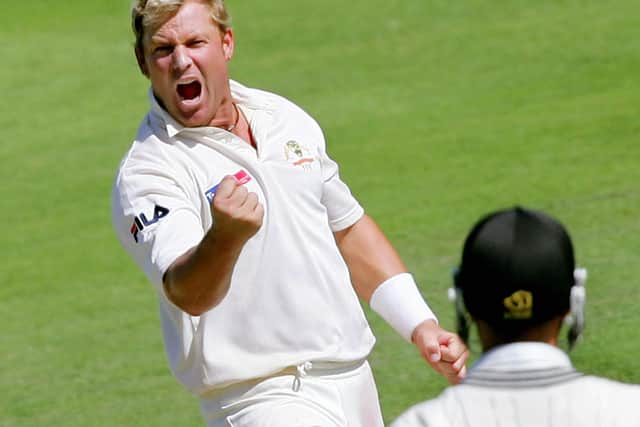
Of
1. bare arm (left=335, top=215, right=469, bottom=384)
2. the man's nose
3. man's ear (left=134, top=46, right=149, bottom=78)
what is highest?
the man's nose

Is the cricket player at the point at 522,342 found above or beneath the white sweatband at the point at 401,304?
above

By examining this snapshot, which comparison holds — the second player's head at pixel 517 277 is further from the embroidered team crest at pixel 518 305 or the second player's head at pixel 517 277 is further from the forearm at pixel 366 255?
the forearm at pixel 366 255

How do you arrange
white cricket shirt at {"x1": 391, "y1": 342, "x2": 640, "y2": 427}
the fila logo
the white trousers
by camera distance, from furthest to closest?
the white trousers < the fila logo < white cricket shirt at {"x1": 391, "y1": 342, "x2": 640, "y2": 427}

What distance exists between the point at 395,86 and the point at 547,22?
2.01 meters

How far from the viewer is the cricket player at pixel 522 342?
9.67ft

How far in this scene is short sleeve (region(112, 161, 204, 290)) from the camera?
455cm

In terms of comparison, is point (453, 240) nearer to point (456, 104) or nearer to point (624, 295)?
point (624, 295)

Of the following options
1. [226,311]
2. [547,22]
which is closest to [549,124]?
[547,22]

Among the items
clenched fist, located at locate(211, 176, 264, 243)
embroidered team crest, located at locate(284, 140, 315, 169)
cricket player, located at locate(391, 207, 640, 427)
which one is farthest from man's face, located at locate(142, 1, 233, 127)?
cricket player, located at locate(391, 207, 640, 427)

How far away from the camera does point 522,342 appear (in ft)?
9.92

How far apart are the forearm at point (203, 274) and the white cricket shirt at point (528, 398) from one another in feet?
4.43

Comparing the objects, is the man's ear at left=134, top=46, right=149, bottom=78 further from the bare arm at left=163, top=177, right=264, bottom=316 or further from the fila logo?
the bare arm at left=163, top=177, right=264, bottom=316

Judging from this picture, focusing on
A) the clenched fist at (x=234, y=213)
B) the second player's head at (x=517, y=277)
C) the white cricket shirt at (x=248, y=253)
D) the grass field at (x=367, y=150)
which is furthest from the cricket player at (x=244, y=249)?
the grass field at (x=367, y=150)

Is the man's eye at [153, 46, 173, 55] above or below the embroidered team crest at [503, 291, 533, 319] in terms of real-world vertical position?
below
